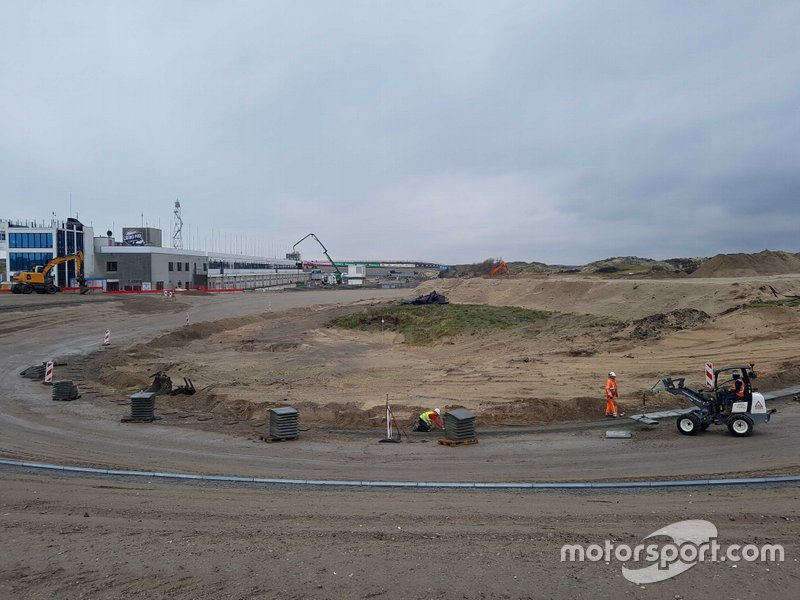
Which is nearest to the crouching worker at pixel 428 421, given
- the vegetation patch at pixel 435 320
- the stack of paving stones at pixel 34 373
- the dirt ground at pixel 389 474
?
the dirt ground at pixel 389 474

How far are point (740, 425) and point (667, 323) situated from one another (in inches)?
652

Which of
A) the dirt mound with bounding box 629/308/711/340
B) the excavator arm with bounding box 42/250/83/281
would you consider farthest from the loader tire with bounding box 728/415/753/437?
the excavator arm with bounding box 42/250/83/281

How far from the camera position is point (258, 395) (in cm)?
2117

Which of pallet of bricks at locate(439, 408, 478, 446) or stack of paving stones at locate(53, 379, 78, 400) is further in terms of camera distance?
stack of paving stones at locate(53, 379, 78, 400)

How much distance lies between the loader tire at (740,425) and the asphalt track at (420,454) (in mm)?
233

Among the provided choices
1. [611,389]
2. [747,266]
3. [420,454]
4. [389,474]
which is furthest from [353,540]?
[747,266]

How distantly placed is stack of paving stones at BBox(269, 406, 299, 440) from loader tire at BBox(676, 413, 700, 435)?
391 inches

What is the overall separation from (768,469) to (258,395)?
52.8 ft

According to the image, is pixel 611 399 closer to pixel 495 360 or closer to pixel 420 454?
pixel 420 454

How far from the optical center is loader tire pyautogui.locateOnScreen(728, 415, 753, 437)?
13.5 metres

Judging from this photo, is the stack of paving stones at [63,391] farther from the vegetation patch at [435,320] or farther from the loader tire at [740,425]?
the loader tire at [740,425]

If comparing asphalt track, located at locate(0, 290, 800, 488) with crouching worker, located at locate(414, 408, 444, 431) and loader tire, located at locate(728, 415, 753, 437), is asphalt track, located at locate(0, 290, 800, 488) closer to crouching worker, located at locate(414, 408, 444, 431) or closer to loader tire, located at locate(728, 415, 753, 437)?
loader tire, located at locate(728, 415, 753, 437)

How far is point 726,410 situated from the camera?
1385cm

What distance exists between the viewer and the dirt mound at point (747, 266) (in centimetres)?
4597
